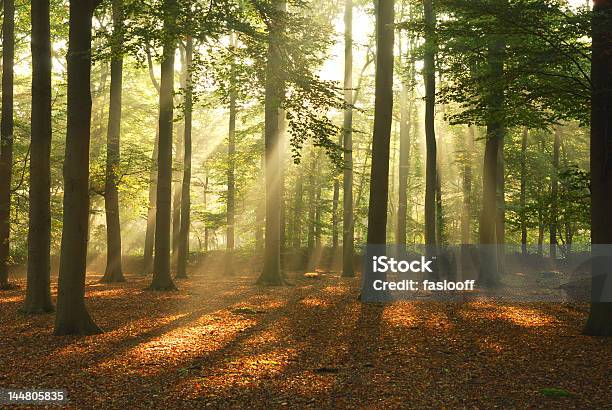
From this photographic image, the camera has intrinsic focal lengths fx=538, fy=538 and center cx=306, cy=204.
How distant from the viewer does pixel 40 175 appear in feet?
38.9

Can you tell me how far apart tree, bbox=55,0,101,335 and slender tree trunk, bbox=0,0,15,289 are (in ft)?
27.2

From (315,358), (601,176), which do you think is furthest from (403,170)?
(315,358)

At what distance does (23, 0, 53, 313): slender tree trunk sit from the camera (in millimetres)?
11672

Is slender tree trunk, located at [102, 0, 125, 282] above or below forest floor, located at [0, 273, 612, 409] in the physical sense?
above

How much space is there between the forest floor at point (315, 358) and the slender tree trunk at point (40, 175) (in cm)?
66

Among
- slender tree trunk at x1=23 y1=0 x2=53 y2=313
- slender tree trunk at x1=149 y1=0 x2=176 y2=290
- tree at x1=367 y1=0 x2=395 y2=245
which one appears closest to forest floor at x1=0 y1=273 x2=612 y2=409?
slender tree trunk at x1=23 y1=0 x2=53 y2=313

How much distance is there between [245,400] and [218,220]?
23.5m

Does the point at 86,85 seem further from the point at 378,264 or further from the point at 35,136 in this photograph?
→ the point at 378,264

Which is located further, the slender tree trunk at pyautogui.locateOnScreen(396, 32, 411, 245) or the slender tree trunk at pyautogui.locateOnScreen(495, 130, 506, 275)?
the slender tree trunk at pyautogui.locateOnScreen(396, 32, 411, 245)

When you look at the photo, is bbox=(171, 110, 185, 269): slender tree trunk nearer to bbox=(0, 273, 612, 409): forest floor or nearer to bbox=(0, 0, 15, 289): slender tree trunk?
bbox=(0, 0, 15, 289): slender tree trunk

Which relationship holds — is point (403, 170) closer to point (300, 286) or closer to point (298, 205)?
point (298, 205)

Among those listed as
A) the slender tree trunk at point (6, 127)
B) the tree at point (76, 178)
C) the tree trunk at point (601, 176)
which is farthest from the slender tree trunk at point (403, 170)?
the tree at point (76, 178)

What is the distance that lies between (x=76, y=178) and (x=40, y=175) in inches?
133

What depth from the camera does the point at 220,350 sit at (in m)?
8.35
